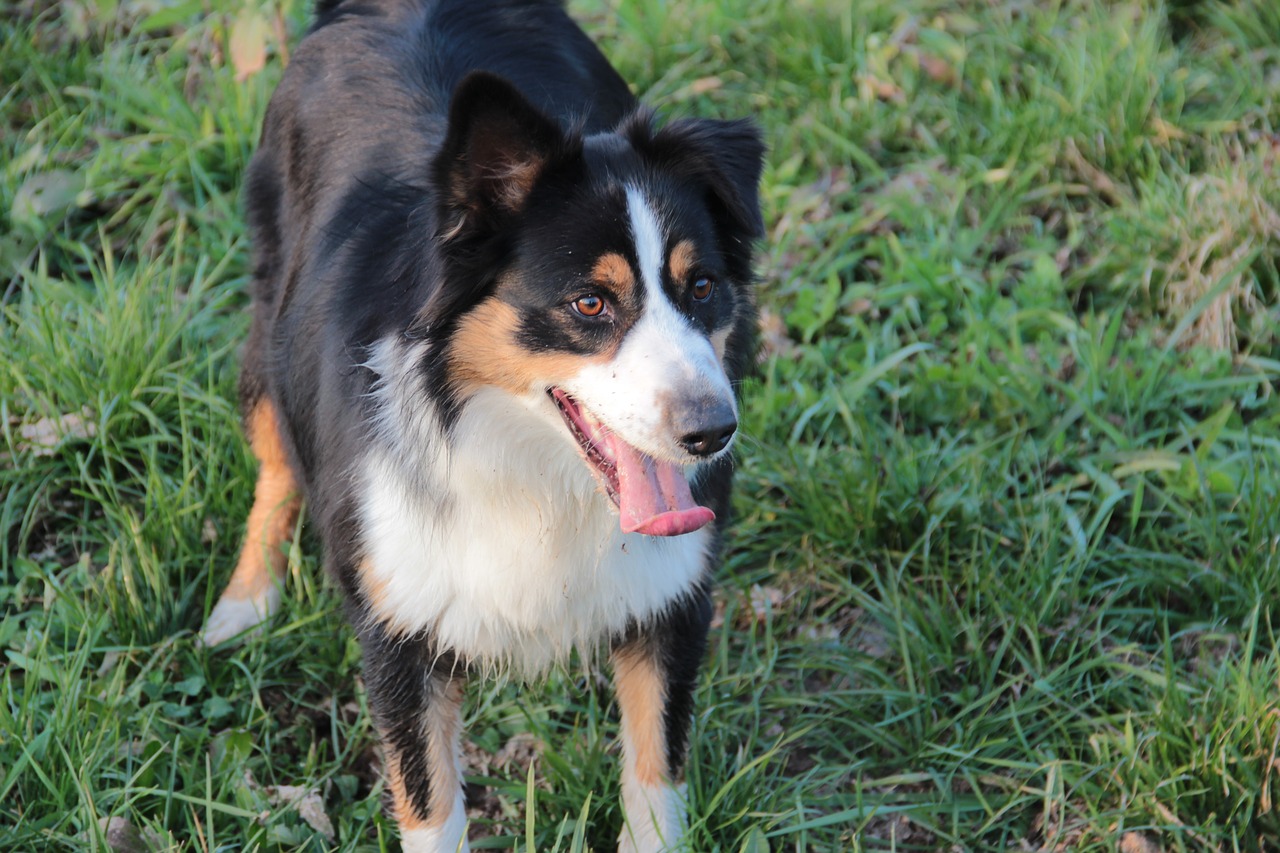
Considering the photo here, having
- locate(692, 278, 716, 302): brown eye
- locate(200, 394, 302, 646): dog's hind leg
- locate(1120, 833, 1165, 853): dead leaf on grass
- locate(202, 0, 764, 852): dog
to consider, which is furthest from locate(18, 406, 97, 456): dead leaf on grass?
locate(1120, 833, 1165, 853): dead leaf on grass

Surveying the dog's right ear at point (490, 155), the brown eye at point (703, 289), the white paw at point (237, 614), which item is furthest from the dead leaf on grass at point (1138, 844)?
the white paw at point (237, 614)

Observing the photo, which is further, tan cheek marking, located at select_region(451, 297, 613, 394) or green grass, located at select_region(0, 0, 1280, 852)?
green grass, located at select_region(0, 0, 1280, 852)

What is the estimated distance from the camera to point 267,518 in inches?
131

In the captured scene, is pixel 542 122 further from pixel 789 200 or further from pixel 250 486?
pixel 789 200

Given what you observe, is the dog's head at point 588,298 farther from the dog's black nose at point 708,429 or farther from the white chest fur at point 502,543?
the white chest fur at point 502,543

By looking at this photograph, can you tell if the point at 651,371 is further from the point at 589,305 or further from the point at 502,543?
the point at 502,543

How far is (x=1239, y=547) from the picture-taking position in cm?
326

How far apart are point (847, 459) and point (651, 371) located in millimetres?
1435

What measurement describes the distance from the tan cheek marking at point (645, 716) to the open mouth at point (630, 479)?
467 millimetres

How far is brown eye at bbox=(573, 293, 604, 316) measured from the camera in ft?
7.46

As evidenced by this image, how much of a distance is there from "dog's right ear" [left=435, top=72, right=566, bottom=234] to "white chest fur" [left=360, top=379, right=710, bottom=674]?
35 cm

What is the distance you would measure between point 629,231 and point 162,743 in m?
1.66

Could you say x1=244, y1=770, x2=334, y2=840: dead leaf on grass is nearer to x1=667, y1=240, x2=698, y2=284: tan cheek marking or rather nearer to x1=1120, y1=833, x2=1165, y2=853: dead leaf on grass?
x1=667, y1=240, x2=698, y2=284: tan cheek marking

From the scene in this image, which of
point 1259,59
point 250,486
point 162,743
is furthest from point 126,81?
point 1259,59
